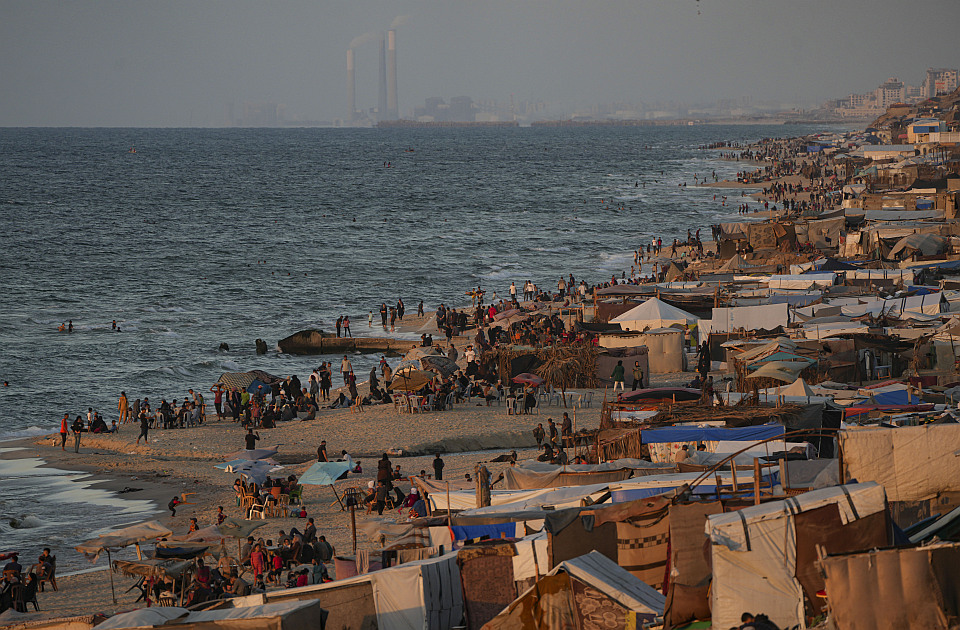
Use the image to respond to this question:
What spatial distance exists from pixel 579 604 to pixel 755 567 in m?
1.59

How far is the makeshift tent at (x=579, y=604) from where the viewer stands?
8844 millimetres

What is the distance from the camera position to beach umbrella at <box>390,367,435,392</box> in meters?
28.0

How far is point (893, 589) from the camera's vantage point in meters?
7.28

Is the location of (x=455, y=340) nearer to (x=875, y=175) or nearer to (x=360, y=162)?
(x=875, y=175)

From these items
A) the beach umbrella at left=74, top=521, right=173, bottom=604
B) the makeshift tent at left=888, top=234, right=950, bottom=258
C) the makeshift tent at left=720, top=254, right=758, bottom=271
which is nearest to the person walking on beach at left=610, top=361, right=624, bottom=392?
the beach umbrella at left=74, top=521, right=173, bottom=604

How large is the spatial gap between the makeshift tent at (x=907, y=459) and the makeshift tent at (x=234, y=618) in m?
5.33

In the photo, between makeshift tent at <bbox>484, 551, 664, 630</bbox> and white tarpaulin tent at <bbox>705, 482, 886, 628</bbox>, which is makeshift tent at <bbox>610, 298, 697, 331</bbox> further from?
white tarpaulin tent at <bbox>705, 482, 886, 628</bbox>

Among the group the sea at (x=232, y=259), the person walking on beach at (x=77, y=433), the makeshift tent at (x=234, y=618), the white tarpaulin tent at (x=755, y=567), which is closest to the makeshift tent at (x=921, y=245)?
the sea at (x=232, y=259)

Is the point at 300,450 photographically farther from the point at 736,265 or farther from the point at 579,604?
the point at 736,265

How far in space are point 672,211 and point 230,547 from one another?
7557 centimetres

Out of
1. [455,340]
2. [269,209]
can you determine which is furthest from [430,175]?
[455,340]

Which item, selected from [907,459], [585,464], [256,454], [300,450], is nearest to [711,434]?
[585,464]

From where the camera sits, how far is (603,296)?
1420 inches

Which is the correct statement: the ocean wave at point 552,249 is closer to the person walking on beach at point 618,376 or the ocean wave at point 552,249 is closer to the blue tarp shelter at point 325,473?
the person walking on beach at point 618,376
